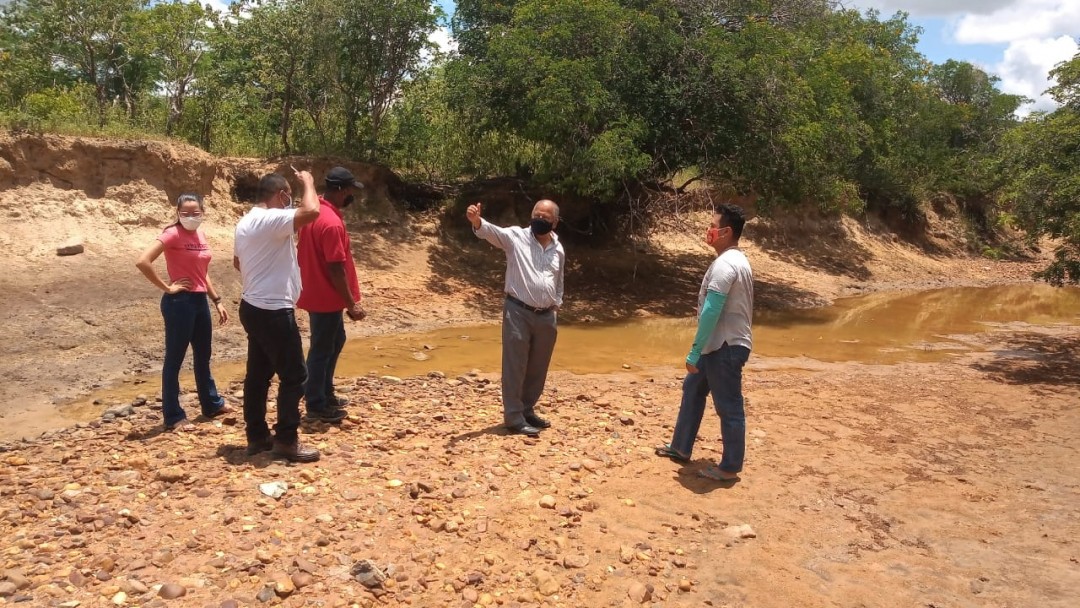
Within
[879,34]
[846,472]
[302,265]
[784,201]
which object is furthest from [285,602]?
[879,34]

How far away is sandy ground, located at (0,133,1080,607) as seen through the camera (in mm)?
3702

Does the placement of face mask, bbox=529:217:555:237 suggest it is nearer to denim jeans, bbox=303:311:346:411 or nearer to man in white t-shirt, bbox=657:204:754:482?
man in white t-shirt, bbox=657:204:754:482

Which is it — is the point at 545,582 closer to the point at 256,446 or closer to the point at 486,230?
the point at 256,446

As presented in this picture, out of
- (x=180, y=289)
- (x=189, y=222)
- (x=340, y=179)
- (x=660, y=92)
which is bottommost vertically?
(x=180, y=289)

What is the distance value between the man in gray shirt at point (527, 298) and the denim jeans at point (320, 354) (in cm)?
125

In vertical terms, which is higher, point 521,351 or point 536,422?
point 521,351

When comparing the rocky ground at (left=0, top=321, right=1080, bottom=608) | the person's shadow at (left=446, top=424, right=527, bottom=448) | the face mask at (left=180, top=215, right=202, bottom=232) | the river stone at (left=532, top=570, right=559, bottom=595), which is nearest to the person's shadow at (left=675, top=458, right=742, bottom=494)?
the rocky ground at (left=0, top=321, right=1080, bottom=608)

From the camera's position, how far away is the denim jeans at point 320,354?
5.55 meters

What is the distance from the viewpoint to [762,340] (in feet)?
39.2

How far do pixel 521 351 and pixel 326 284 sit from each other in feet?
4.85

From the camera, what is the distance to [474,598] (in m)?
3.59

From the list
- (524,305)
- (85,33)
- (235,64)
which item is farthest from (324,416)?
(235,64)

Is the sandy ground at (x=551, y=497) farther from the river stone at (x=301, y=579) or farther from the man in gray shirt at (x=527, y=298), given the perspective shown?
the man in gray shirt at (x=527, y=298)

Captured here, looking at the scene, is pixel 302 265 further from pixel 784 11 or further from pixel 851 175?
pixel 851 175
